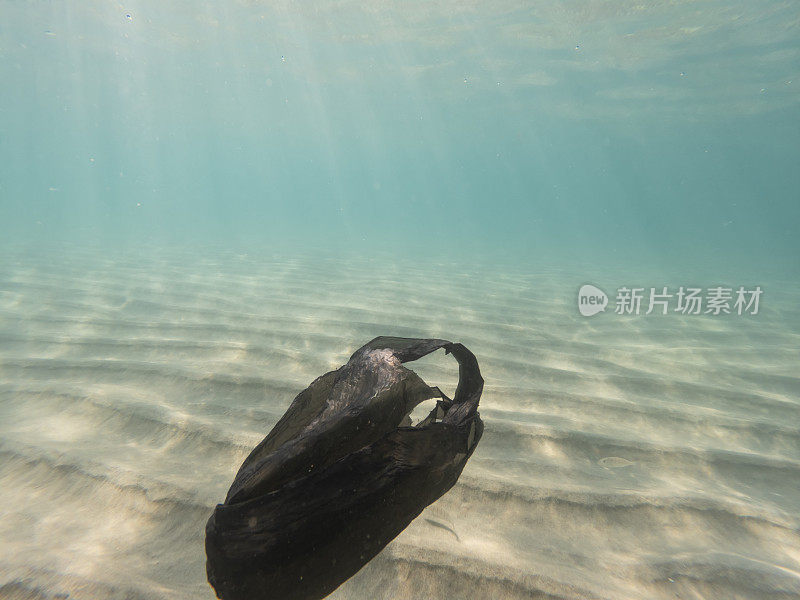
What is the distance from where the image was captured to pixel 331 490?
2.88ft

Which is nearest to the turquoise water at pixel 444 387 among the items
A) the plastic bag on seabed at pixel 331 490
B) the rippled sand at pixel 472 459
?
the rippled sand at pixel 472 459

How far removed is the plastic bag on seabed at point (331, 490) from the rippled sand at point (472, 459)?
0.74 m

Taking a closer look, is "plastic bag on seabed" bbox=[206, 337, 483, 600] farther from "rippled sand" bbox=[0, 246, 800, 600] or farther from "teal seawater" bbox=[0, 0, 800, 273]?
"teal seawater" bbox=[0, 0, 800, 273]

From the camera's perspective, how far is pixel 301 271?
10594 mm

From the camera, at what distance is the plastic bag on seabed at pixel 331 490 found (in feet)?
2.69

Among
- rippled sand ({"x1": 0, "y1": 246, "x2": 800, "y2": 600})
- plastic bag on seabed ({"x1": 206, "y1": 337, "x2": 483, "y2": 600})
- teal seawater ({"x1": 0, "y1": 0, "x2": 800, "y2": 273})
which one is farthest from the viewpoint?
teal seawater ({"x1": 0, "y1": 0, "x2": 800, "y2": 273})

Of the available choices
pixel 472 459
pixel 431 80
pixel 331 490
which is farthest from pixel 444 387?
pixel 431 80

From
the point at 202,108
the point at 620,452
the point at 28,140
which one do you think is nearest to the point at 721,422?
the point at 620,452

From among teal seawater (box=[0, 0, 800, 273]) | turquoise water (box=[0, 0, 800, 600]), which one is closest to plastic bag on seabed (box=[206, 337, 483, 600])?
turquoise water (box=[0, 0, 800, 600])

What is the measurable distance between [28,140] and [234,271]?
101 m

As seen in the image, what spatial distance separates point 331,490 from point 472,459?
5.37ft

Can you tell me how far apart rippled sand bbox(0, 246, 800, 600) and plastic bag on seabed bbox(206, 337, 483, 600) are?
74cm

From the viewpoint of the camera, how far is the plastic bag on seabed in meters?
0.82

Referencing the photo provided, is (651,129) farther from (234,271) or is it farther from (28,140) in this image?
(28,140)
